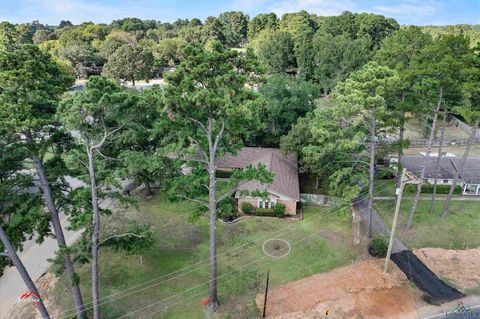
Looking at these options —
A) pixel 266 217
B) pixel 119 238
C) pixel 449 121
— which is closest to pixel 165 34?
pixel 449 121

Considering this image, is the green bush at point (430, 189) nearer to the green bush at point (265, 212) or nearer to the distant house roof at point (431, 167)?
the distant house roof at point (431, 167)

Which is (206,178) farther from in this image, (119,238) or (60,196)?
(60,196)

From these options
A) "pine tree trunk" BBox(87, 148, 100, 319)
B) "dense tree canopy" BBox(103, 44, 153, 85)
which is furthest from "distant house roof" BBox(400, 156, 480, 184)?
"dense tree canopy" BBox(103, 44, 153, 85)

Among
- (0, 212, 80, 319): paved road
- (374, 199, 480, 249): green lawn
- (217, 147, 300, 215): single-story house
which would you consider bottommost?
(0, 212, 80, 319): paved road

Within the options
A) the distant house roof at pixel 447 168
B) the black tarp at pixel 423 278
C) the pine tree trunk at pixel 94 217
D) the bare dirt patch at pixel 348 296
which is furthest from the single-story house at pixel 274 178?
the distant house roof at pixel 447 168

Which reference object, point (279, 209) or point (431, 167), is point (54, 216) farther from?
point (431, 167)

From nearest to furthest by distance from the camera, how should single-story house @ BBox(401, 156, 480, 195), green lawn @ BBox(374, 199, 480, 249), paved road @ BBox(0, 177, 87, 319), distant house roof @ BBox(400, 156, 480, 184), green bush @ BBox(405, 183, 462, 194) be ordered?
paved road @ BBox(0, 177, 87, 319)
green lawn @ BBox(374, 199, 480, 249)
single-story house @ BBox(401, 156, 480, 195)
distant house roof @ BBox(400, 156, 480, 184)
green bush @ BBox(405, 183, 462, 194)

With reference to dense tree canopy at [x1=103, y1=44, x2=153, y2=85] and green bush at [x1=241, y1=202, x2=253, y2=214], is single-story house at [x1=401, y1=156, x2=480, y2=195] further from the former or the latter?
dense tree canopy at [x1=103, y1=44, x2=153, y2=85]
